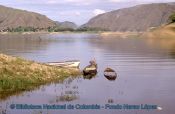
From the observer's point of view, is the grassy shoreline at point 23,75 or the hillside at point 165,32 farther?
the hillside at point 165,32

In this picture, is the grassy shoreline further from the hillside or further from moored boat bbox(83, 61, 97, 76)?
the hillside

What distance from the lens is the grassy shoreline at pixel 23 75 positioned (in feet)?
122

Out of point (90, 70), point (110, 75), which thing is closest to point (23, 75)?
point (110, 75)

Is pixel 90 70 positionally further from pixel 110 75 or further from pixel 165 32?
pixel 165 32

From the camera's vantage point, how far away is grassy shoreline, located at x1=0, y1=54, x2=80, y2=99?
37.2 m

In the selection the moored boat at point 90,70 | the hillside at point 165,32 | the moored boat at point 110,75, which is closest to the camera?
the moored boat at point 110,75

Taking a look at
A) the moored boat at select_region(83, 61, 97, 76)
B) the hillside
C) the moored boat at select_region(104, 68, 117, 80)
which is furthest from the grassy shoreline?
the hillside

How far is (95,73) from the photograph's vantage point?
50.4 metres

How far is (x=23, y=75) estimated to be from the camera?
39656 millimetres

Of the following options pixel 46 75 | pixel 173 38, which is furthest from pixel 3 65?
pixel 173 38

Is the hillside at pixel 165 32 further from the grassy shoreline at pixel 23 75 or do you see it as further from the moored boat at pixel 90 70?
the grassy shoreline at pixel 23 75

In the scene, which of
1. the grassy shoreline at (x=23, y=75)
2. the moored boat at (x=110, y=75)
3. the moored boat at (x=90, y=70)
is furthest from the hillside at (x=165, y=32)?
the grassy shoreline at (x=23, y=75)

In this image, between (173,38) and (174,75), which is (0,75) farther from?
(173,38)

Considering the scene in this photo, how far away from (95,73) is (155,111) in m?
21.8
